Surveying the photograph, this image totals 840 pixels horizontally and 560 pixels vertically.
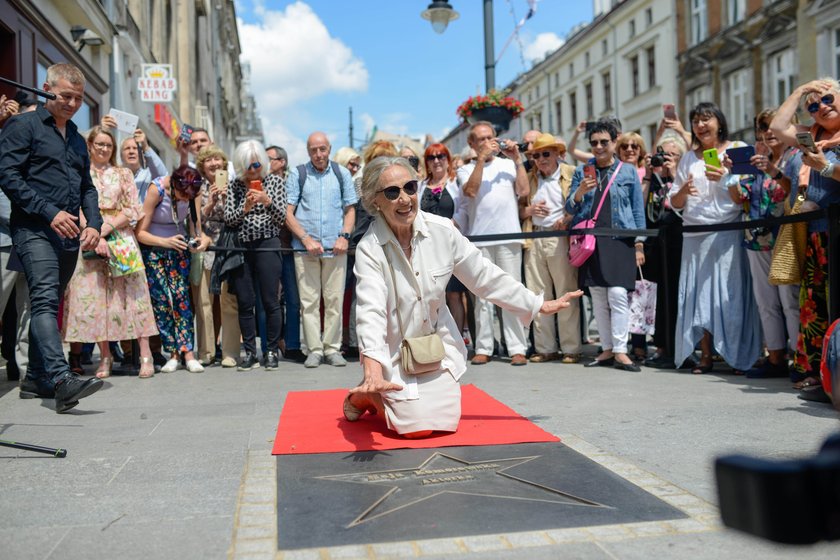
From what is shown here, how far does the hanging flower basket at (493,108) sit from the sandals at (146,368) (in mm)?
5980

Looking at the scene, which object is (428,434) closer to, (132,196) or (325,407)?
(325,407)

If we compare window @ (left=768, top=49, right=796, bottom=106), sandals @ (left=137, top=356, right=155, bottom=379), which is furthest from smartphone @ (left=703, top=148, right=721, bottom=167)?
window @ (left=768, top=49, right=796, bottom=106)

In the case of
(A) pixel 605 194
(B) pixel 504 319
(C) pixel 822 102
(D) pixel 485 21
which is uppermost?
(D) pixel 485 21

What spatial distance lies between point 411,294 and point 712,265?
3535mm

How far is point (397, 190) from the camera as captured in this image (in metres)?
4.74

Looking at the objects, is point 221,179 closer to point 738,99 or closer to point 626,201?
point 626,201

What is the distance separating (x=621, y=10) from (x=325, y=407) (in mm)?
44198

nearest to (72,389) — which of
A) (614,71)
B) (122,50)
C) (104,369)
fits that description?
(104,369)

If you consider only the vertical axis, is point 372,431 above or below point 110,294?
below

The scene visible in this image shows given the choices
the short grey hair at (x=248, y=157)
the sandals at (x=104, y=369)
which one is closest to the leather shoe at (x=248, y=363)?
the sandals at (x=104, y=369)

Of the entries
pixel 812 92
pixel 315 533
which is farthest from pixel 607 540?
pixel 812 92

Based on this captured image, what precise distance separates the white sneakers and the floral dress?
1.31ft

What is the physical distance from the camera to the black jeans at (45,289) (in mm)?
5387

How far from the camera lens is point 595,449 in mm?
4156
